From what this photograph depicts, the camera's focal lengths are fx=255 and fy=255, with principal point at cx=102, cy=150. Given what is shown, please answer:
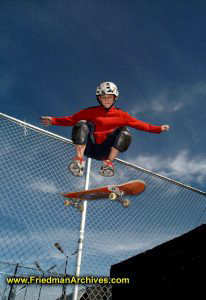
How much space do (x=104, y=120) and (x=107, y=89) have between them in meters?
0.52

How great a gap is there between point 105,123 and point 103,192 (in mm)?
1212

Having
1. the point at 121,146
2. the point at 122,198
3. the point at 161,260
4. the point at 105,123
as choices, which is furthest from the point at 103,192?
the point at 161,260

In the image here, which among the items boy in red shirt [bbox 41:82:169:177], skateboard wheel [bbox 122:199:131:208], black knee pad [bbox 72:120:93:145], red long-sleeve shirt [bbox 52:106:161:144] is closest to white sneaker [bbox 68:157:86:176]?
boy in red shirt [bbox 41:82:169:177]

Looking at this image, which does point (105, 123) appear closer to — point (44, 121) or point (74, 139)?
point (74, 139)

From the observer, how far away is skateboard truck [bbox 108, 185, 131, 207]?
4.33 m

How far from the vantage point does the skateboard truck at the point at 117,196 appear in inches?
170

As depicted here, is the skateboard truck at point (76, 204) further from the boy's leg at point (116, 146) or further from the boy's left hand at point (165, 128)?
the boy's left hand at point (165, 128)

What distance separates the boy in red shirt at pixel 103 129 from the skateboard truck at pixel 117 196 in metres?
0.34

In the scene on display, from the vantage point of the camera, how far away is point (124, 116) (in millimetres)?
4336

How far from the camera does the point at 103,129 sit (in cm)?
419

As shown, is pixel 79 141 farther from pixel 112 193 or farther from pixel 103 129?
pixel 112 193

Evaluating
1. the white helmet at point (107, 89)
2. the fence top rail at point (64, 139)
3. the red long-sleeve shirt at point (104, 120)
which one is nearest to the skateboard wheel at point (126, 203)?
the red long-sleeve shirt at point (104, 120)

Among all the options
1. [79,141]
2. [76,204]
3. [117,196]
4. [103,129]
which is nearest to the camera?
[79,141]

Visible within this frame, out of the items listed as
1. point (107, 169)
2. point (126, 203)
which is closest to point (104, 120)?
point (107, 169)
